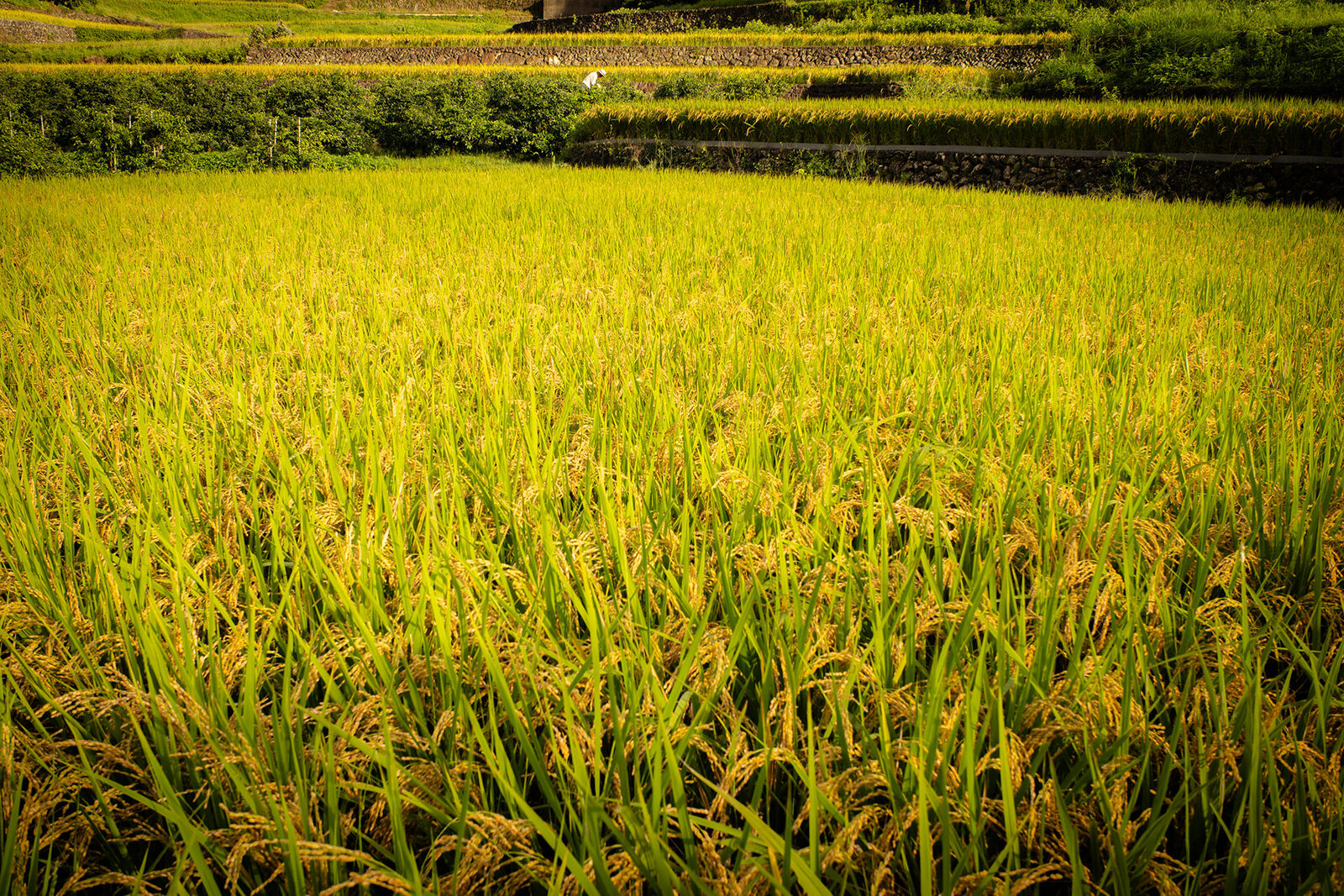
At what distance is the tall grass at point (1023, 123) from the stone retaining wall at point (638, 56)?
1117 centimetres

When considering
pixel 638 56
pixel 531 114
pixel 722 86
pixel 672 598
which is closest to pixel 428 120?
pixel 531 114

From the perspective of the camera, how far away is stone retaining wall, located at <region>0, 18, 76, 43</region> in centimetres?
2948

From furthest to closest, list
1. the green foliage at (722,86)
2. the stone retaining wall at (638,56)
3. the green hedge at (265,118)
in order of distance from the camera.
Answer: the stone retaining wall at (638,56), the green foliage at (722,86), the green hedge at (265,118)

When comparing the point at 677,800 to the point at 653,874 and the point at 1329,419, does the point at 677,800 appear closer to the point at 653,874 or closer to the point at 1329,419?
the point at 653,874

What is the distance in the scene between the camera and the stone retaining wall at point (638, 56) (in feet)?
66.0

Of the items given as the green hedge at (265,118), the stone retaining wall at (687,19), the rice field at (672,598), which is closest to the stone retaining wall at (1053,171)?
the green hedge at (265,118)

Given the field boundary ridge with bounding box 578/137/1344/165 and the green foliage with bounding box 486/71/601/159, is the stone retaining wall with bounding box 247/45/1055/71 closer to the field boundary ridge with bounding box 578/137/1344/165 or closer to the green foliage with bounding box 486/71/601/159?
the green foliage with bounding box 486/71/601/159

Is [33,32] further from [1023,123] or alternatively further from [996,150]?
[1023,123]

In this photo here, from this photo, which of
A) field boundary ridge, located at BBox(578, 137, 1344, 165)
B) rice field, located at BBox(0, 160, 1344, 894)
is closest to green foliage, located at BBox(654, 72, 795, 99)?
field boundary ridge, located at BBox(578, 137, 1344, 165)

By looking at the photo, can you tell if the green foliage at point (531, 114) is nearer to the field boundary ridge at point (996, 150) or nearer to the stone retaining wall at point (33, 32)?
the field boundary ridge at point (996, 150)

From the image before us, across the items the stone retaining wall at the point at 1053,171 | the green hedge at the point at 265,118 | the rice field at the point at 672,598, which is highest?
the green hedge at the point at 265,118

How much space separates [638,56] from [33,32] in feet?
92.0

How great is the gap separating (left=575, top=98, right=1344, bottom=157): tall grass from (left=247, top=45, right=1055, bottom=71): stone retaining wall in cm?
1117

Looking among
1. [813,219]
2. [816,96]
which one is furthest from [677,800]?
[816,96]
